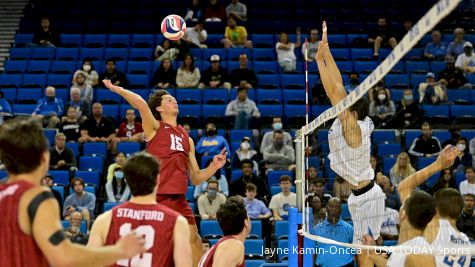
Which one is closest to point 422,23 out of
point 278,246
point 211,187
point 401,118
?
point 278,246

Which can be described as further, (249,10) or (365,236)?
(249,10)

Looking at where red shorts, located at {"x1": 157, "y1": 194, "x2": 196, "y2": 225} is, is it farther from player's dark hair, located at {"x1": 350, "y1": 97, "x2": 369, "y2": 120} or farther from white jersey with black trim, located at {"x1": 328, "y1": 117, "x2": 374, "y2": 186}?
player's dark hair, located at {"x1": 350, "y1": 97, "x2": 369, "y2": 120}

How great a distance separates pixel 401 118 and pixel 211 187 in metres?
5.18

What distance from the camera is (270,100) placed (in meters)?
17.6

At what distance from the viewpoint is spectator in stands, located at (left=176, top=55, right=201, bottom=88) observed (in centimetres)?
1864

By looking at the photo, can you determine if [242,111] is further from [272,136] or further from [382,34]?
[382,34]

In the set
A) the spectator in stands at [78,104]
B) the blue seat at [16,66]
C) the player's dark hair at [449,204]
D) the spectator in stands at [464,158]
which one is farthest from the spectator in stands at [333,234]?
the blue seat at [16,66]

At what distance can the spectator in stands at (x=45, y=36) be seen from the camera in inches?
821

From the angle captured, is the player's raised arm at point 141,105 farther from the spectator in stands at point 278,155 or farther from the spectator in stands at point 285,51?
the spectator in stands at point 285,51

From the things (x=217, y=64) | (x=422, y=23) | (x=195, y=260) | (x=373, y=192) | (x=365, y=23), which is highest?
(x=365, y=23)

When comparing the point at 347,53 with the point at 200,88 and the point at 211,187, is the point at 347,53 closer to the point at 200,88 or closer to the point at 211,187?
the point at 200,88

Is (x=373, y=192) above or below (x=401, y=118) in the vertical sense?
below

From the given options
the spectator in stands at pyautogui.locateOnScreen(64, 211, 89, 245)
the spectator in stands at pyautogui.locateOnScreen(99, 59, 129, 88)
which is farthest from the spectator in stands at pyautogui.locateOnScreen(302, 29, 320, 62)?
the spectator in stands at pyautogui.locateOnScreen(64, 211, 89, 245)

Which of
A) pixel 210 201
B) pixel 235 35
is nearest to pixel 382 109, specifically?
pixel 210 201
